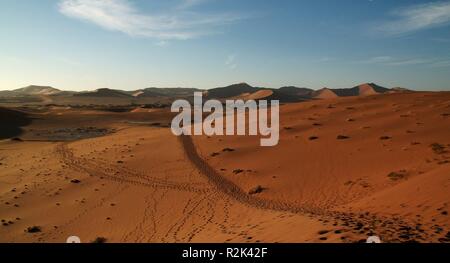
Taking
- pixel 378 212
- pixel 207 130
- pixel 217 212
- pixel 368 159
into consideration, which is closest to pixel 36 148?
pixel 207 130

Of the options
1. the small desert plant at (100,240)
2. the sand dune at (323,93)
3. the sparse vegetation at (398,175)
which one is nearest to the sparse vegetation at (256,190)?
the sparse vegetation at (398,175)

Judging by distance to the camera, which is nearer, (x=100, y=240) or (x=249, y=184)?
(x=100, y=240)

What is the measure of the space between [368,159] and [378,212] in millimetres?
9391

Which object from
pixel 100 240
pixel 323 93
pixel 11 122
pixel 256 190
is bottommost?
pixel 100 240

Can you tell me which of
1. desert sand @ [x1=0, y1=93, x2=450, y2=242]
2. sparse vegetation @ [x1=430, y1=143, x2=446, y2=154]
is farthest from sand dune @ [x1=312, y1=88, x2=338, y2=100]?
sparse vegetation @ [x1=430, y1=143, x2=446, y2=154]

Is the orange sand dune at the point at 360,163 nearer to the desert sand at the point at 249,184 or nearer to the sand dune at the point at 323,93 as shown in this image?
the desert sand at the point at 249,184

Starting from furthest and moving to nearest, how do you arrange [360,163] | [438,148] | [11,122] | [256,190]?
1. [11,122]
2. [360,163]
3. [438,148]
4. [256,190]

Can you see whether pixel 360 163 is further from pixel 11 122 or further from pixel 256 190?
pixel 11 122

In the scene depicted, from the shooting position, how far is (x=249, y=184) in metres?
19.5

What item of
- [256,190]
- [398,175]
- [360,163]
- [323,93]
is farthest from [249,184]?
[323,93]

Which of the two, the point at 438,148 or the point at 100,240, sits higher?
the point at 438,148

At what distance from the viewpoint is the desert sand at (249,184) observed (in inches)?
445

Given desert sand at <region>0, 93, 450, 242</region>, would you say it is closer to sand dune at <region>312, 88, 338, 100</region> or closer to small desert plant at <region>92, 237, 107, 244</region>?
small desert plant at <region>92, 237, 107, 244</region>
